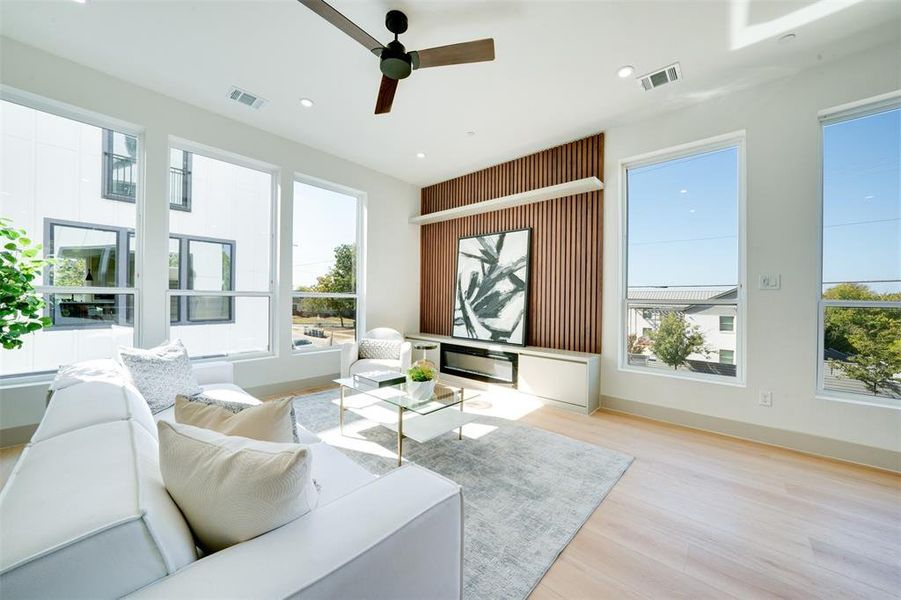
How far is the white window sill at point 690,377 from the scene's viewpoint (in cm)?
297

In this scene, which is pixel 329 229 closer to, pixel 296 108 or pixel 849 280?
pixel 296 108

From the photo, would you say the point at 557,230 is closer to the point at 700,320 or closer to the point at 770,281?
the point at 700,320

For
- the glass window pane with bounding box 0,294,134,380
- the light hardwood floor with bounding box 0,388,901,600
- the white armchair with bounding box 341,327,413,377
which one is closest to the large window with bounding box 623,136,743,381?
the light hardwood floor with bounding box 0,388,901,600

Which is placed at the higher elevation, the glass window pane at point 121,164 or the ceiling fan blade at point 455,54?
the ceiling fan blade at point 455,54

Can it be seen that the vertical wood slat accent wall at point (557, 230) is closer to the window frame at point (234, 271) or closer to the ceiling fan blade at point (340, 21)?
the window frame at point (234, 271)

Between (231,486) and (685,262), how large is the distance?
385 cm

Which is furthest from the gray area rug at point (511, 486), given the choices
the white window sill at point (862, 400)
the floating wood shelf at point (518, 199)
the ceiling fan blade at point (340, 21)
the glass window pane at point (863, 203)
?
the ceiling fan blade at point (340, 21)

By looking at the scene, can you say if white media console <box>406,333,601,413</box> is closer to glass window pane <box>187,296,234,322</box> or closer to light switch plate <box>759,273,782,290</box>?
light switch plate <box>759,273,782,290</box>

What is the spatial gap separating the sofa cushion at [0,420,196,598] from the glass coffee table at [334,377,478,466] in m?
1.63

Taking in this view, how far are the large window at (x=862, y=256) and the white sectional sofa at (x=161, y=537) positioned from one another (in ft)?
11.0

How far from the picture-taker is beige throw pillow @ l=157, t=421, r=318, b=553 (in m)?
0.77

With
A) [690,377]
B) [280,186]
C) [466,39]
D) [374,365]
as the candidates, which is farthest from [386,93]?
[690,377]

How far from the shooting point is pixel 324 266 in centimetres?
445

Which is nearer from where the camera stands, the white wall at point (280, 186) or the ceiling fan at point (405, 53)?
the ceiling fan at point (405, 53)
